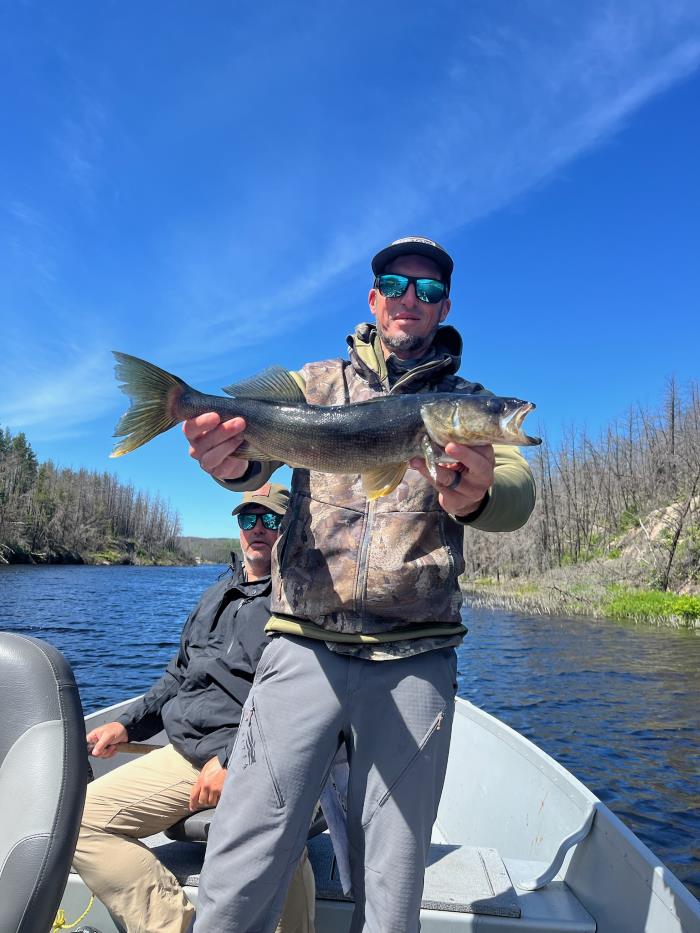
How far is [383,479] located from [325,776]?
1.31 meters

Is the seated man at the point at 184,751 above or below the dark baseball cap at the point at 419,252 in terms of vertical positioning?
below

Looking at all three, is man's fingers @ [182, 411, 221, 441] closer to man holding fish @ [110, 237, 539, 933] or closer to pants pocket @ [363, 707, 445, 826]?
man holding fish @ [110, 237, 539, 933]

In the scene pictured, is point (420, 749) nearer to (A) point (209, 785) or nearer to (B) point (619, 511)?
(A) point (209, 785)

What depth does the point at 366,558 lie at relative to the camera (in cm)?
274

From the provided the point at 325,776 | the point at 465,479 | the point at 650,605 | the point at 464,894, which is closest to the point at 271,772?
the point at 325,776

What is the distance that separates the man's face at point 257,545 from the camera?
15.3 feet

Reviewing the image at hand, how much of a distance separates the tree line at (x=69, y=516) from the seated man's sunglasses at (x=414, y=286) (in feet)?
268

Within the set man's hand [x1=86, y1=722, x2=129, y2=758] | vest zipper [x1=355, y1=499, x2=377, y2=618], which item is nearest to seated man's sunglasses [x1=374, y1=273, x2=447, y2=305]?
vest zipper [x1=355, y1=499, x2=377, y2=618]

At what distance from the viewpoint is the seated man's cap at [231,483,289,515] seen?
4.81m

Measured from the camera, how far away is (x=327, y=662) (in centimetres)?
268

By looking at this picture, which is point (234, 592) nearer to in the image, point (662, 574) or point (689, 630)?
point (689, 630)

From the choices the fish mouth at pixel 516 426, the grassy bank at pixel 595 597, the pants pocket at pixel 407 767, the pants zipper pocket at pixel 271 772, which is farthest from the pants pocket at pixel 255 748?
the grassy bank at pixel 595 597

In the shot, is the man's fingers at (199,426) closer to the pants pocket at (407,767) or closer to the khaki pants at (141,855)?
the pants pocket at (407,767)

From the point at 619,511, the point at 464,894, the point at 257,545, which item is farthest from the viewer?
the point at 619,511
